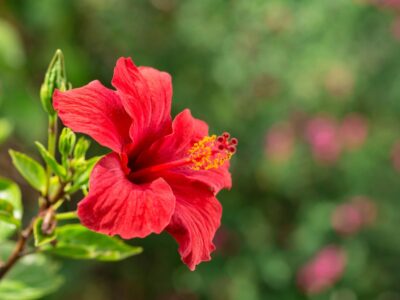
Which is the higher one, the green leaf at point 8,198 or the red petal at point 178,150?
the red petal at point 178,150

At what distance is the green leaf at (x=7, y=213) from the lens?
997 mm

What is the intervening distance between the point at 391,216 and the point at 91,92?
2.82 m

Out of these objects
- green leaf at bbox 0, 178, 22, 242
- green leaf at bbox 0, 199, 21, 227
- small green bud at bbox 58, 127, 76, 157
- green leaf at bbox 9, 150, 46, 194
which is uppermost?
small green bud at bbox 58, 127, 76, 157

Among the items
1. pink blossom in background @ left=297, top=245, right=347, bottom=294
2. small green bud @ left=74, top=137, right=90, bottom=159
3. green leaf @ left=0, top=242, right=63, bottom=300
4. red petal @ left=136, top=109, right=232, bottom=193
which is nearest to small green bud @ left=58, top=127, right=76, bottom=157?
small green bud @ left=74, top=137, right=90, bottom=159

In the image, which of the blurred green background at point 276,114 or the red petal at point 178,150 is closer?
the red petal at point 178,150

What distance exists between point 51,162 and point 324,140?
2657 millimetres

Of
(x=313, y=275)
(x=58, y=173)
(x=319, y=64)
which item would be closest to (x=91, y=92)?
(x=58, y=173)

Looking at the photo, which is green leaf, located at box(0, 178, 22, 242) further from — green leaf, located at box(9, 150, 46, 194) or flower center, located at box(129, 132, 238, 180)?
flower center, located at box(129, 132, 238, 180)

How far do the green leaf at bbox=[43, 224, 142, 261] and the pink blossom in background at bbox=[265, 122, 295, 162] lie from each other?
246 centimetres

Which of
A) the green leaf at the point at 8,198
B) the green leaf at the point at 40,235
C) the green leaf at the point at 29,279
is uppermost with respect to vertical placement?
the green leaf at the point at 40,235

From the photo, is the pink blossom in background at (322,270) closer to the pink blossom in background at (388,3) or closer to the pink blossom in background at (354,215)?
the pink blossom in background at (354,215)

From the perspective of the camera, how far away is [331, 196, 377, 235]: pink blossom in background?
3.26m

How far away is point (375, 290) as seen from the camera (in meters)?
3.53

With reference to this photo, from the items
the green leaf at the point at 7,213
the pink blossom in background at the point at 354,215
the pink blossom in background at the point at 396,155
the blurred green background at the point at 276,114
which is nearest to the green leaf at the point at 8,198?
the green leaf at the point at 7,213
